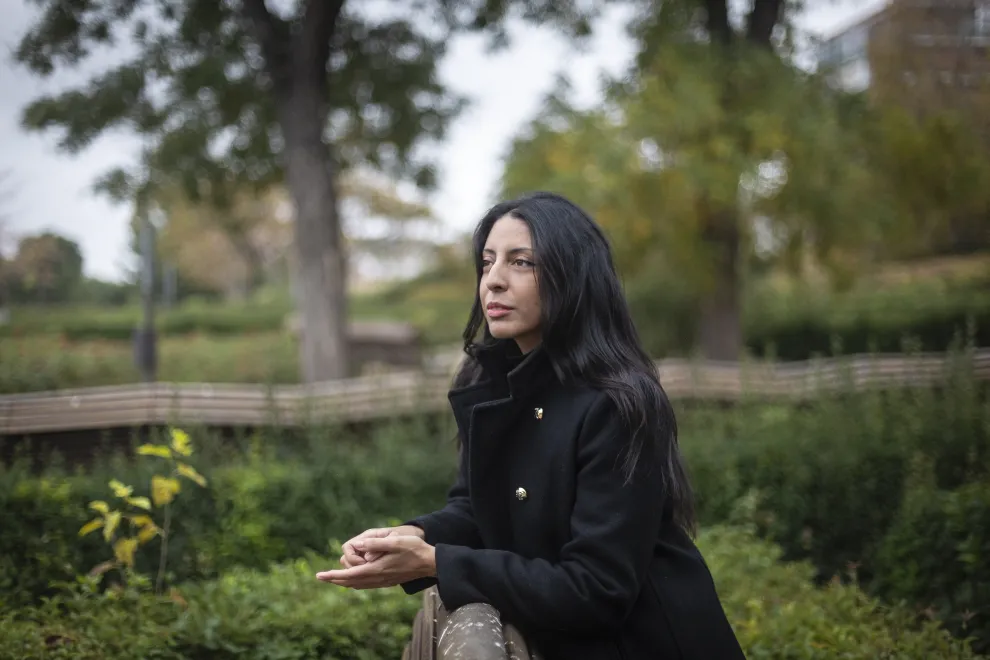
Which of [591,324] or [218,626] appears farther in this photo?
[218,626]

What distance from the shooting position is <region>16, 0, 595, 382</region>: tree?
30.5ft

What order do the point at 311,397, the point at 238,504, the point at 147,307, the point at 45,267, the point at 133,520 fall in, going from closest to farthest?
the point at 133,520
the point at 238,504
the point at 311,397
the point at 45,267
the point at 147,307

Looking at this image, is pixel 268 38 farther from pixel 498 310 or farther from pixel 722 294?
pixel 498 310

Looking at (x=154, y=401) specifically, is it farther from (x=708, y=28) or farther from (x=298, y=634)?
(x=708, y=28)

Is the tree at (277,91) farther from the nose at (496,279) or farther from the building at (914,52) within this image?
the nose at (496,279)

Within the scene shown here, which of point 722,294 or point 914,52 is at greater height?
point 914,52

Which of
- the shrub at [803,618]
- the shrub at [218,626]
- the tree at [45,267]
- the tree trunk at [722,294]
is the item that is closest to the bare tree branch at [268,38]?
the tree at [45,267]

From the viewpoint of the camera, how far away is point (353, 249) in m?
42.9

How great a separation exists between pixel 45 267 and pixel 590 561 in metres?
8.17

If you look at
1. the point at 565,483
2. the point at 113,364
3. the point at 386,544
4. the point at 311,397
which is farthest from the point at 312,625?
the point at 113,364

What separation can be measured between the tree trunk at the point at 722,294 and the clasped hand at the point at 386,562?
31.1 feet

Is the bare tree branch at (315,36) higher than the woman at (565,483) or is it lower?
higher

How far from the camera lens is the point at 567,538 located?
2.13 metres

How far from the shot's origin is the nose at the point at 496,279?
7.38 ft
